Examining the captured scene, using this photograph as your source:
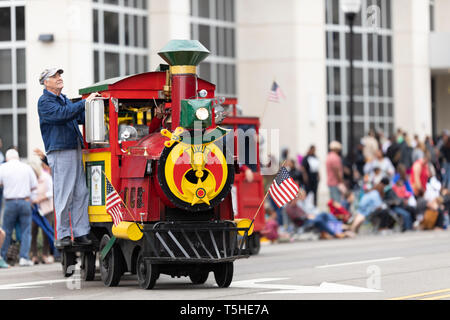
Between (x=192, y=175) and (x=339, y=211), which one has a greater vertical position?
(x=192, y=175)

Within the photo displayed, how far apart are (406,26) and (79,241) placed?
27882 mm

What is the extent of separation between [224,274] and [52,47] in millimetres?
16938

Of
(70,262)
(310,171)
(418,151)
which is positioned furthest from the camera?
(418,151)

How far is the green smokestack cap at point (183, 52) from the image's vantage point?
1314 cm

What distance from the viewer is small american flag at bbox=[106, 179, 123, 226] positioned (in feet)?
44.0

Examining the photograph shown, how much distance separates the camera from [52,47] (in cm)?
2909

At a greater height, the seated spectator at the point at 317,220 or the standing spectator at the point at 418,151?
the standing spectator at the point at 418,151

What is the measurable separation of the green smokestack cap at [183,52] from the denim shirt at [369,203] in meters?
13.7

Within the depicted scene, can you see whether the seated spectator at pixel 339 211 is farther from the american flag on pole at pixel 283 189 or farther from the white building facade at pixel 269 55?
the american flag on pole at pixel 283 189

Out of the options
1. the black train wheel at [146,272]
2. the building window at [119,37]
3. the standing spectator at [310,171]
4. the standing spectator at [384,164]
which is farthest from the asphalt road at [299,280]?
the building window at [119,37]

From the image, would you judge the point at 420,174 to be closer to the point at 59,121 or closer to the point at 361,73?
the point at 361,73

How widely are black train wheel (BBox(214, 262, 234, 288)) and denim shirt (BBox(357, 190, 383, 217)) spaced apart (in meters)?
13.1

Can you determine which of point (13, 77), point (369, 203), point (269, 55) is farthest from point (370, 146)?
point (13, 77)

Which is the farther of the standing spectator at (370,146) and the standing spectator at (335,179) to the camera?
Result: the standing spectator at (370,146)
